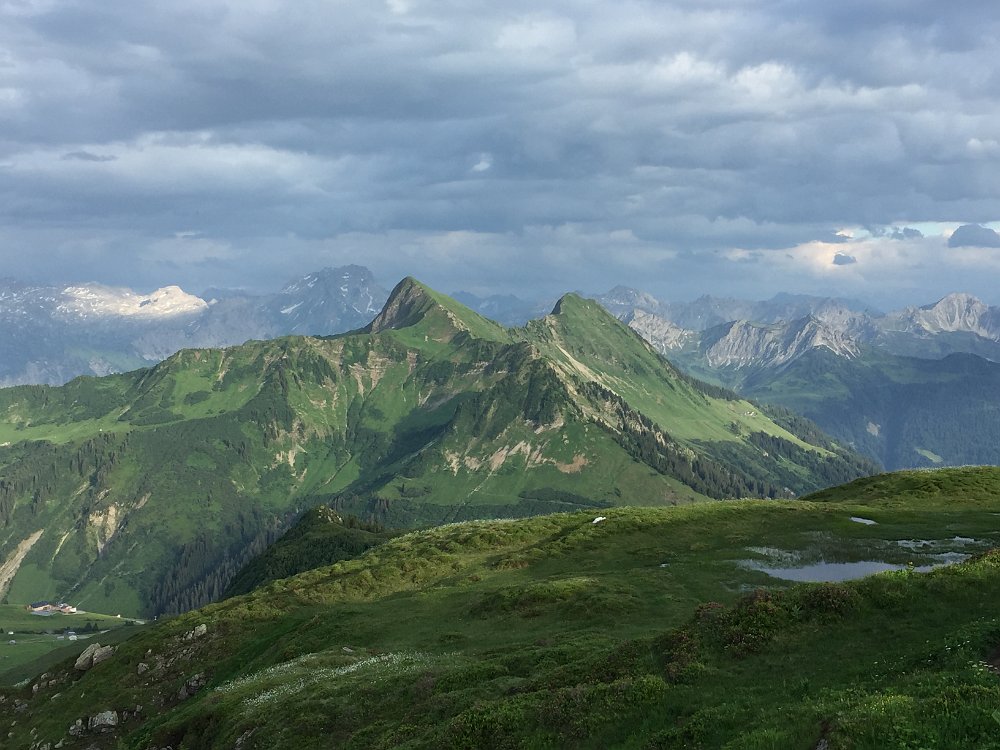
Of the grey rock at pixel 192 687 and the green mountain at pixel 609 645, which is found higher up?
the green mountain at pixel 609 645

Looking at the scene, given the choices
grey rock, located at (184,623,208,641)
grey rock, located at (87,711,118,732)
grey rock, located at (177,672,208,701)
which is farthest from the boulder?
grey rock, located at (177,672,208,701)

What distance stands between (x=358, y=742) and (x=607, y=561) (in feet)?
207

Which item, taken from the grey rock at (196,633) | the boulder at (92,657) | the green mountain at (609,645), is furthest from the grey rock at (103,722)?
the boulder at (92,657)

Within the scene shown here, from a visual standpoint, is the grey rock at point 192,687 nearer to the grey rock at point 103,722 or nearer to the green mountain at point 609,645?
the green mountain at point 609,645

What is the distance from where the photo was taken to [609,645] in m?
51.7

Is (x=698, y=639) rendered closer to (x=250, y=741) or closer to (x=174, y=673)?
(x=250, y=741)

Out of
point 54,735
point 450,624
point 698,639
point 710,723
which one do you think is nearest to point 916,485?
point 450,624

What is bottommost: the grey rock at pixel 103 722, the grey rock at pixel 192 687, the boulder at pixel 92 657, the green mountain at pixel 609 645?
the boulder at pixel 92 657

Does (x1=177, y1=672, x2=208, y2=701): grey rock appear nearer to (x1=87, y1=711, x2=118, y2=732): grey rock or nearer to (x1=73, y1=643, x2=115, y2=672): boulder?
(x1=87, y1=711, x2=118, y2=732): grey rock

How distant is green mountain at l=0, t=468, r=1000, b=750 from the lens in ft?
104

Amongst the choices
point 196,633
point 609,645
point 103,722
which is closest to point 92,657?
point 196,633

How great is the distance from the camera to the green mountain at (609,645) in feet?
104

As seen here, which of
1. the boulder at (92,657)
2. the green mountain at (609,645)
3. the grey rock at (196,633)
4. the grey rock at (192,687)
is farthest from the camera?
the boulder at (92,657)

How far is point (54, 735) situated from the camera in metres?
92.8
